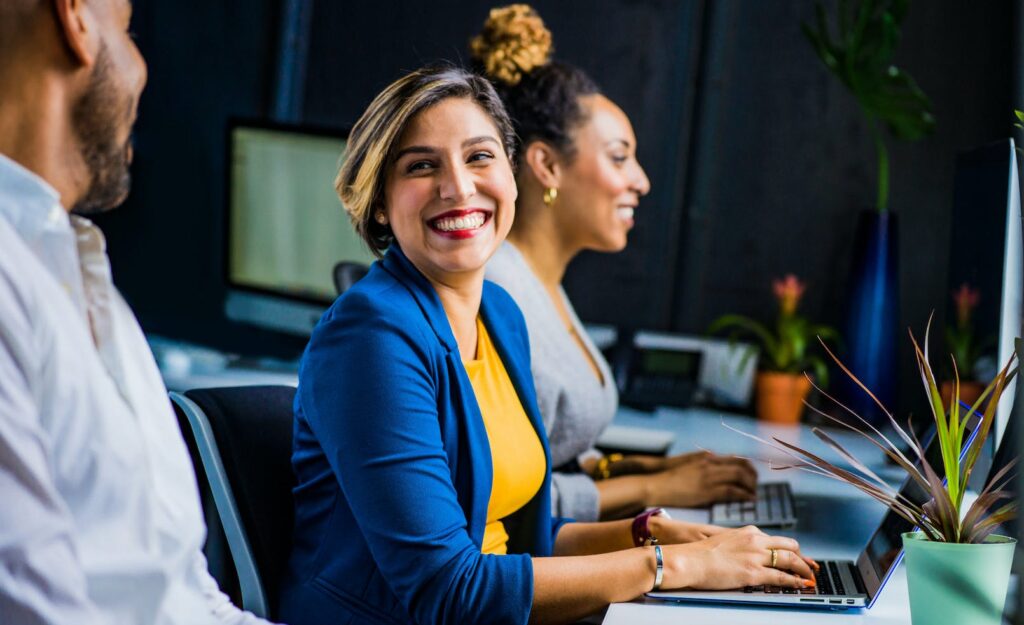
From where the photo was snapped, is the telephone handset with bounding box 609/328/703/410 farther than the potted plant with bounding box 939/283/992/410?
Yes

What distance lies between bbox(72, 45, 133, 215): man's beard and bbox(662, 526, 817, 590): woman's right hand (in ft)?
2.49

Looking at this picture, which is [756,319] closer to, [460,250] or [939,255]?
[939,255]

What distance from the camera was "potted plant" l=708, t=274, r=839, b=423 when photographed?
9.32 ft

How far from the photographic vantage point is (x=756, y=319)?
316cm

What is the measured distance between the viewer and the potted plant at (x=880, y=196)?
272 centimetres

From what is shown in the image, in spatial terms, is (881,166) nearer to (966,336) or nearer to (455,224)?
(966,336)

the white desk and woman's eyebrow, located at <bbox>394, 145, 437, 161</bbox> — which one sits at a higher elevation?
woman's eyebrow, located at <bbox>394, 145, 437, 161</bbox>

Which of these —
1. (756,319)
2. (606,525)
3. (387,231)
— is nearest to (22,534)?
(387,231)

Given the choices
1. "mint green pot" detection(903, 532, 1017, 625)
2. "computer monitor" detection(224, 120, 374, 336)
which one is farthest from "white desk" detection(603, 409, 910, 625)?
"computer monitor" detection(224, 120, 374, 336)

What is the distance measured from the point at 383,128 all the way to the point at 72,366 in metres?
0.71

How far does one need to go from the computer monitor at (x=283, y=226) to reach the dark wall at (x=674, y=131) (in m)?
0.19

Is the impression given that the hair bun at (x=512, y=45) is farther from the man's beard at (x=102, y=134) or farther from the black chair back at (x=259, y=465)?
the man's beard at (x=102, y=134)

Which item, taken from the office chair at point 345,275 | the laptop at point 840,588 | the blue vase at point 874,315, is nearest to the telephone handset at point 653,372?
the blue vase at point 874,315

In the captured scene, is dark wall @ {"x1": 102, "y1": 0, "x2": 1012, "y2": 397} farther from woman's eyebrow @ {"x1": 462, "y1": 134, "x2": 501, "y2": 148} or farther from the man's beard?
the man's beard
